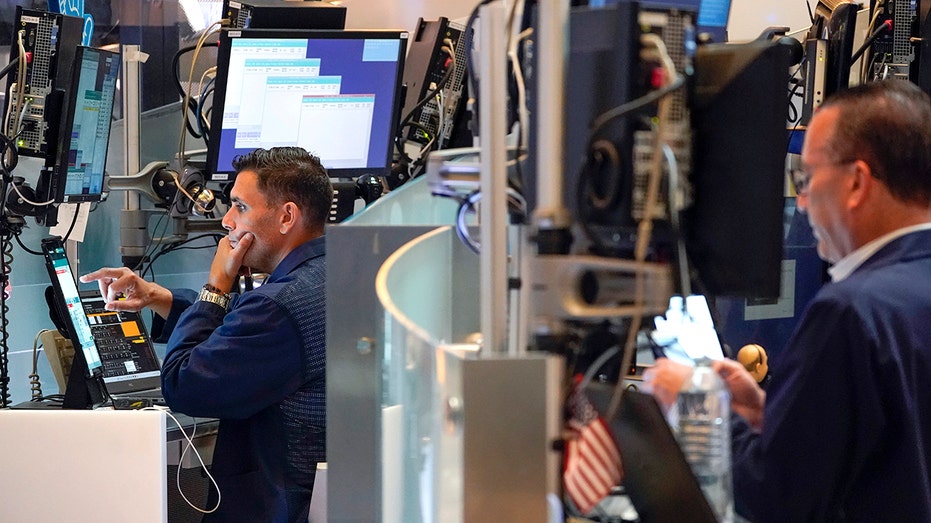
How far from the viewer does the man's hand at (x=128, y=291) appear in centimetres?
296

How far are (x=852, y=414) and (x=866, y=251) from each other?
268 millimetres

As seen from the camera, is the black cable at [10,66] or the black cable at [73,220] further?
the black cable at [73,220]

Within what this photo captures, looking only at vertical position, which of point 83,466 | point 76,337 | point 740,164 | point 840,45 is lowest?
point 83,466

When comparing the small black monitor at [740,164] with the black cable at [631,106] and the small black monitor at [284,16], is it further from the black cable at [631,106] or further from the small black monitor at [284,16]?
the small black monitor at [284,16]

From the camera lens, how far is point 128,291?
119 inches

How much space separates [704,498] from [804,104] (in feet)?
8.09

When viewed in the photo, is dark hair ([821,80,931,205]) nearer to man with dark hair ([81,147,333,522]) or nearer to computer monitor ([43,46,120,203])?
man with dark hair ([81,147,333,522])

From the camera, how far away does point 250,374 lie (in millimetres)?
2453

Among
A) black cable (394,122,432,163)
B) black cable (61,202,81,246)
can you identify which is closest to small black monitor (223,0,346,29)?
black cable (394,122,432,163)

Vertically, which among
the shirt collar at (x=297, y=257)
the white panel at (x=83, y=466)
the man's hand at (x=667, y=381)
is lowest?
the white panel at (x=83, y=466)

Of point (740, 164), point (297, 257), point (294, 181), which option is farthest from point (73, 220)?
point (740, 164)

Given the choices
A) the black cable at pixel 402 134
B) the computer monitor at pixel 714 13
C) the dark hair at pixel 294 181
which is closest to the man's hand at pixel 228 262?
the dark hair at pixel 294 181

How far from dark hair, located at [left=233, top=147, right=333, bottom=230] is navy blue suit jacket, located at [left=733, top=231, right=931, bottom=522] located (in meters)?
1.50

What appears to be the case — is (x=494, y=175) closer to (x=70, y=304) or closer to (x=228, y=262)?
(x=228, y=262)
